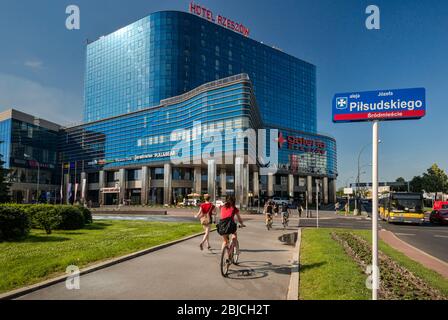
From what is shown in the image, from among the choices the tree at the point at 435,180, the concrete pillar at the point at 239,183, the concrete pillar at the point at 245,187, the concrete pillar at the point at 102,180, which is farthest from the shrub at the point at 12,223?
the concrete pillar at the point at 102,180

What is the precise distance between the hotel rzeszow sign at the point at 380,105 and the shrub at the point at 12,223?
40.7 feet

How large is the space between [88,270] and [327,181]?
352ft

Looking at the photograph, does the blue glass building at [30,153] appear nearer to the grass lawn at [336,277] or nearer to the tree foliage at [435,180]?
the grass lawn at [336,277]

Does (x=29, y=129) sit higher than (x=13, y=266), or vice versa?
(x=29, y=129)

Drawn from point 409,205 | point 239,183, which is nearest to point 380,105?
point 409,205

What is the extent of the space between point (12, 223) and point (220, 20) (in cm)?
9781

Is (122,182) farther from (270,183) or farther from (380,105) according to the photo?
(380,105)

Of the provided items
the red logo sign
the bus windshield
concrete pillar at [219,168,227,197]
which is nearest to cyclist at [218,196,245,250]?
the bus windshield

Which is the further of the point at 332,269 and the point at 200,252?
the point at 200,252

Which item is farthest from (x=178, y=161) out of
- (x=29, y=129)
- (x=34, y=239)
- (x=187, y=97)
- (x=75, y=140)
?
(x=34, y=239)

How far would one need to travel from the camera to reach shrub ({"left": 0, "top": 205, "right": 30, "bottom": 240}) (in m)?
11.3

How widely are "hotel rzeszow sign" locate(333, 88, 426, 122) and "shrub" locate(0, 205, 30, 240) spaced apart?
40.7 ft

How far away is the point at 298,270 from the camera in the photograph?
7.02 meters
